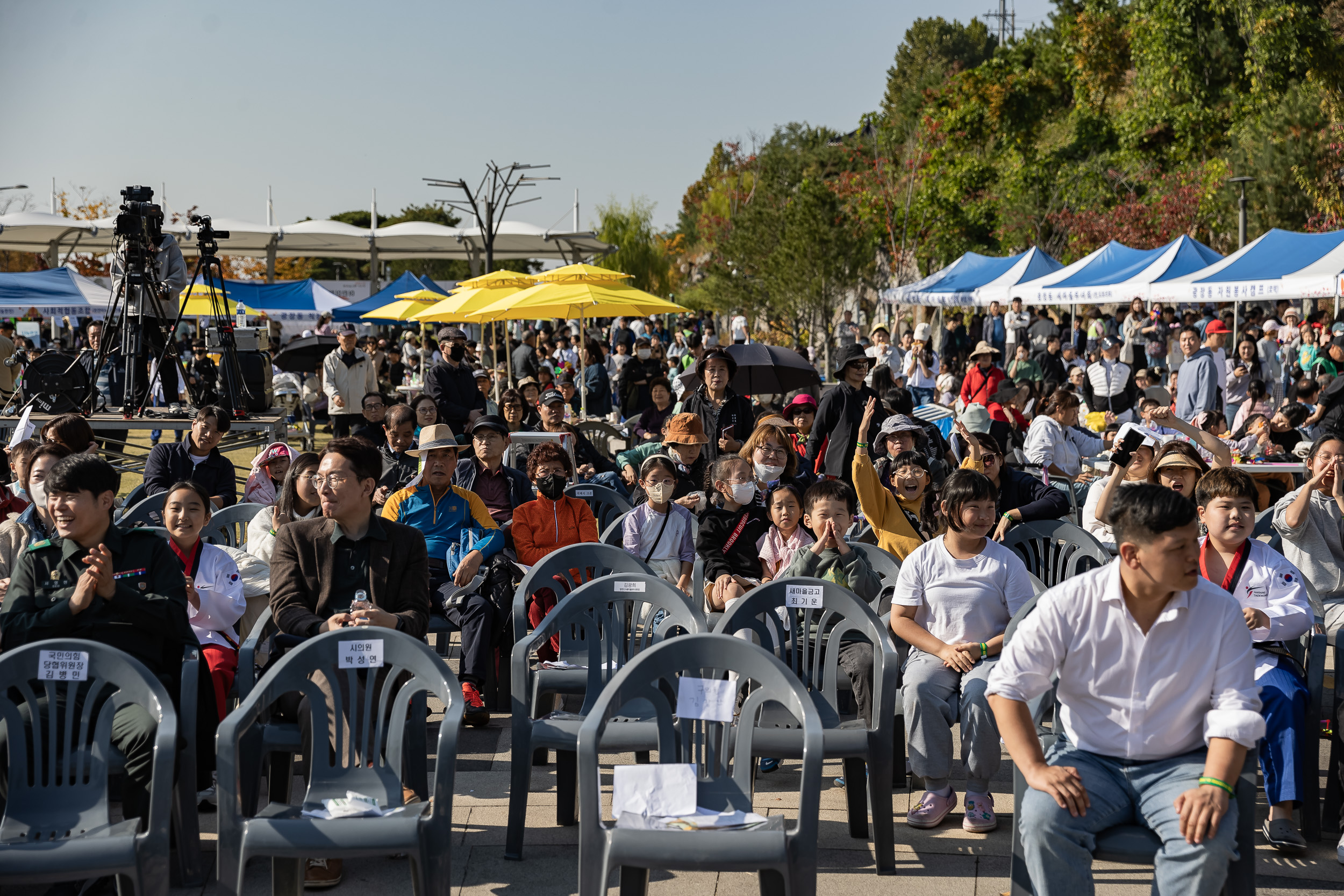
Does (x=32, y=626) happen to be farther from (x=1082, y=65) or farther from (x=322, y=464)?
(x=1082, y=65)

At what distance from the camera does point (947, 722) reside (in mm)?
4234

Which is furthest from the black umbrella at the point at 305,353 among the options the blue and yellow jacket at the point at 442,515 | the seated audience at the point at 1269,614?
the seated audience at the point at 1269,614

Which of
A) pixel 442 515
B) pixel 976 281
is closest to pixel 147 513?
pixel 442 515

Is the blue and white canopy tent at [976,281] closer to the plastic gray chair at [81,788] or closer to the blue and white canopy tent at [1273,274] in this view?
the blue and white canopy tent at [1273,274]

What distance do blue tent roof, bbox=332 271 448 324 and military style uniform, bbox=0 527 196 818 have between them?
24.3 metres

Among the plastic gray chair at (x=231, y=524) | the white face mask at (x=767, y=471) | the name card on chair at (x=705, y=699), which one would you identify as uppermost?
the white face mask at (x=767, y=471)

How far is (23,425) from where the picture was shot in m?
9.05

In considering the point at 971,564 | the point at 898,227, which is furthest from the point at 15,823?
the point at 898,227

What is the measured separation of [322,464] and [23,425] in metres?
6.14

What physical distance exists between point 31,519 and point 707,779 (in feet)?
11.4

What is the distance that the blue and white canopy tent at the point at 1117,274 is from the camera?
1953 cm

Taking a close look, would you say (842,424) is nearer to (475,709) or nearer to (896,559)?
(896,559)

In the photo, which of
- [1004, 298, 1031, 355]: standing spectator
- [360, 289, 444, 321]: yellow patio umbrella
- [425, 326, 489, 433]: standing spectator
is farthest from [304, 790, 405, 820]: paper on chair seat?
[1004, 298, 1031, 355]: standing spectator

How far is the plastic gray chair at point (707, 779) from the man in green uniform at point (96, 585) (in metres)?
1.60
